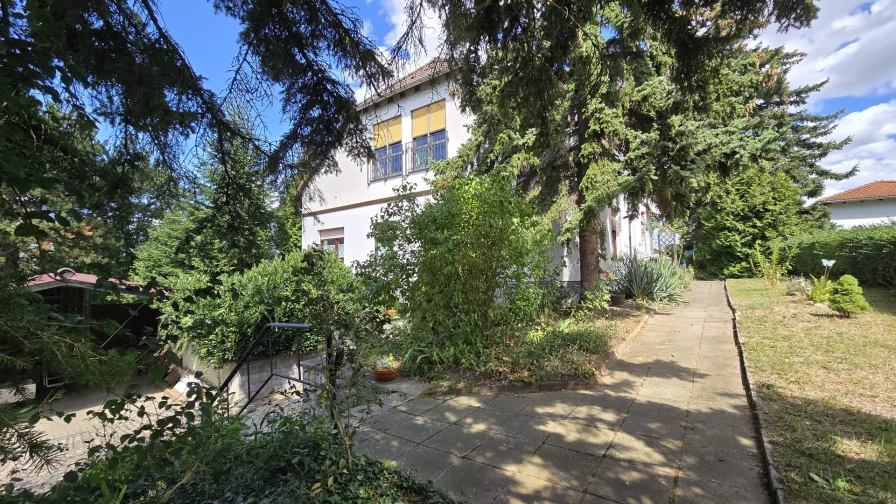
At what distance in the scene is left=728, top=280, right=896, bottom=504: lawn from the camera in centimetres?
247

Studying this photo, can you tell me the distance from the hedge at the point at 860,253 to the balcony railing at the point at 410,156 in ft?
36.7

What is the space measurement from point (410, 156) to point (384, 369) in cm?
818

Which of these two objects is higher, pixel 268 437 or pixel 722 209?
pixel 722 209

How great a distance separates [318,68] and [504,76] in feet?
5.50

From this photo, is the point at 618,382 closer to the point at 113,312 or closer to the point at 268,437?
the point at 268,437

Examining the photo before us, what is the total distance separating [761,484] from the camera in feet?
8.43

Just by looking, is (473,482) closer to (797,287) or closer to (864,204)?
(797,287)

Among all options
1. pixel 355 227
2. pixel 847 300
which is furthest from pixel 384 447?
pixel 355 227

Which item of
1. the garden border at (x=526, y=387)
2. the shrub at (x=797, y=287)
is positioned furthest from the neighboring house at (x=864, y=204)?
the garden border at (x=526, y=387)

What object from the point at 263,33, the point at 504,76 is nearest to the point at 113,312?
the point at 263,33

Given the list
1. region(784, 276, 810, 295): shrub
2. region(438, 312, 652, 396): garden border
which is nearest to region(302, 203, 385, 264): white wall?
region(438, 312, 652, 396): garden border

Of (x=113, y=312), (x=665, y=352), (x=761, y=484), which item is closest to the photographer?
(x=761, y=484)

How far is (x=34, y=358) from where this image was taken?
4.42 ft

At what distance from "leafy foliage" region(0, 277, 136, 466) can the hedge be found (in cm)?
1429
